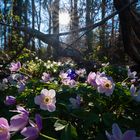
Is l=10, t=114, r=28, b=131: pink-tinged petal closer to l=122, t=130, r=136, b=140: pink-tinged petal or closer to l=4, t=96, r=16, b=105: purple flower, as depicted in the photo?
l=122, t=130, r=136, b=140: pink-tinged petal

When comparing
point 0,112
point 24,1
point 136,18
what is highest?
point 24,1

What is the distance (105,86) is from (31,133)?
25.7 inches

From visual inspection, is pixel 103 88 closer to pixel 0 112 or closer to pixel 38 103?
pixel 38 103

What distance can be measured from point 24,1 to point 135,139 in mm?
28628

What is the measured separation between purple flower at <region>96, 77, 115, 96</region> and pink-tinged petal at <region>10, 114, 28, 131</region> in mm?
572

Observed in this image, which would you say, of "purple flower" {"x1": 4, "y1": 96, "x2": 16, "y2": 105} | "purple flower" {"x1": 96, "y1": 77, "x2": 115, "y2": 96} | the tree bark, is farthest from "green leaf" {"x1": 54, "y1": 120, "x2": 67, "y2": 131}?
the tree bark

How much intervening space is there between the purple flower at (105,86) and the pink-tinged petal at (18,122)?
0.57 meters

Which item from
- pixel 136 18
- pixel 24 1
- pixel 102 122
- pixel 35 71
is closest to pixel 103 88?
pixel 102 122

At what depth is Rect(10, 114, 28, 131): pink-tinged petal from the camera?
1.74 meters

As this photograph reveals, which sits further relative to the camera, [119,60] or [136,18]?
[119,60]

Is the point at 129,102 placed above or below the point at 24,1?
below

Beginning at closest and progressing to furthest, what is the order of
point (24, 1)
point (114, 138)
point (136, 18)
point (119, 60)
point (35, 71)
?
point (114, 138)
point (136, 18)
point (35, 71)
point (119, 60)
point (24, 1)

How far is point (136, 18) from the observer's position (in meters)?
5.93

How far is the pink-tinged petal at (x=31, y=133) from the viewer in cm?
168
